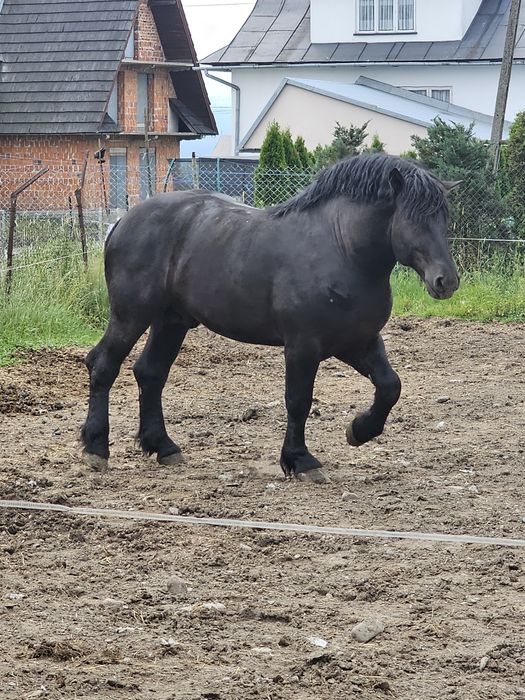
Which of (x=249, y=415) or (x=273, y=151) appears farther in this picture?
(x=273, y=151)

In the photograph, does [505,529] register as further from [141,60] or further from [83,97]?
[141,60]

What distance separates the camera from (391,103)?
33.3 m

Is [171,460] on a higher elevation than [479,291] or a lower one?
lower

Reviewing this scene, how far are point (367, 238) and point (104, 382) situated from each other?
1.88 meters

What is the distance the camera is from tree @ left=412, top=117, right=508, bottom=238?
15211 millimetres

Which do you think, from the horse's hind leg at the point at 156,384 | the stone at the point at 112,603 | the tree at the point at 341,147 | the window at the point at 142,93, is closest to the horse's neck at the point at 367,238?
the horse's hind leg at the point at 156,384

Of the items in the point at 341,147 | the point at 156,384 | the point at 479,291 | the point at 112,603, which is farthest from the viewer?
the point at 341,147

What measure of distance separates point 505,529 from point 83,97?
26.2m

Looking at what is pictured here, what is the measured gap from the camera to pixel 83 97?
30.7m

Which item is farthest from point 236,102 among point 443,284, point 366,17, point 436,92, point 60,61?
point 443,284

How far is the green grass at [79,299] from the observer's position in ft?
39.7

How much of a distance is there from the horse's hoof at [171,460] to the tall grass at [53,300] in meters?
4.05

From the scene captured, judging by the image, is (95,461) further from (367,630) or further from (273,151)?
(273,151)

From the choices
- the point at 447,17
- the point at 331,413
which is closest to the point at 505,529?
the point at 331,413
